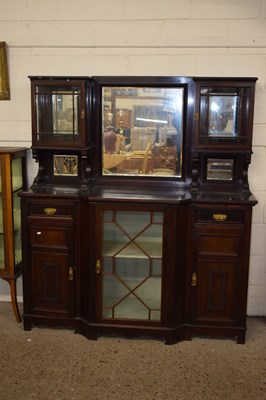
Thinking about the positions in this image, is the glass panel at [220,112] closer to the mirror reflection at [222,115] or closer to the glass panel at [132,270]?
the mirror reflection at [222,115]

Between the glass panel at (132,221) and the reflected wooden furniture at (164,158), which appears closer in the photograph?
the glass panel at (132,221)

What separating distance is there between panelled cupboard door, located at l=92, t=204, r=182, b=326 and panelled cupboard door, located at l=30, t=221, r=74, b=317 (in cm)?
21

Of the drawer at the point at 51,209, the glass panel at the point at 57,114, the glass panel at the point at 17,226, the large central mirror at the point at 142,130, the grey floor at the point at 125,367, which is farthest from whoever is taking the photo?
the glass panel at the point at 17,226

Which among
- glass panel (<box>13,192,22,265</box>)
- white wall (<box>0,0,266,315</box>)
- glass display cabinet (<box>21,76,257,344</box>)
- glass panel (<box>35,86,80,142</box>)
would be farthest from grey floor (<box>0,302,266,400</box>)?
glass panel (<box>35,86,80,142</box>)

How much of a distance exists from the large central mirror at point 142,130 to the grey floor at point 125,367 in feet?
4.00

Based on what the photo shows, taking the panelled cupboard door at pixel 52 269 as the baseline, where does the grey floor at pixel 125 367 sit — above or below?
below

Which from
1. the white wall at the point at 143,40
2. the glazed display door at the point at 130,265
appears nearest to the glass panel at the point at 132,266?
the glazed display door at the point at 130,265

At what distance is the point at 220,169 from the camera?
132 inches

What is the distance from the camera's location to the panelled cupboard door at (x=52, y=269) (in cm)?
319

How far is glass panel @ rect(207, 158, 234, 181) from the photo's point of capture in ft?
11.0

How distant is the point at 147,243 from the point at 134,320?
53 centimetres

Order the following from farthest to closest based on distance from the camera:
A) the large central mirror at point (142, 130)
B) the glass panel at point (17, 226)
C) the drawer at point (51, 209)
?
the glass panel at point (17, 226)
the large central mirror at point (142, 130)
the drawer at point (51, 209)

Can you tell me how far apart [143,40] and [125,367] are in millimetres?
2225

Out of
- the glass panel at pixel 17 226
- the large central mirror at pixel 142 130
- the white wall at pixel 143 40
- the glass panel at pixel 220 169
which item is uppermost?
the white wall at pixel 143 40
